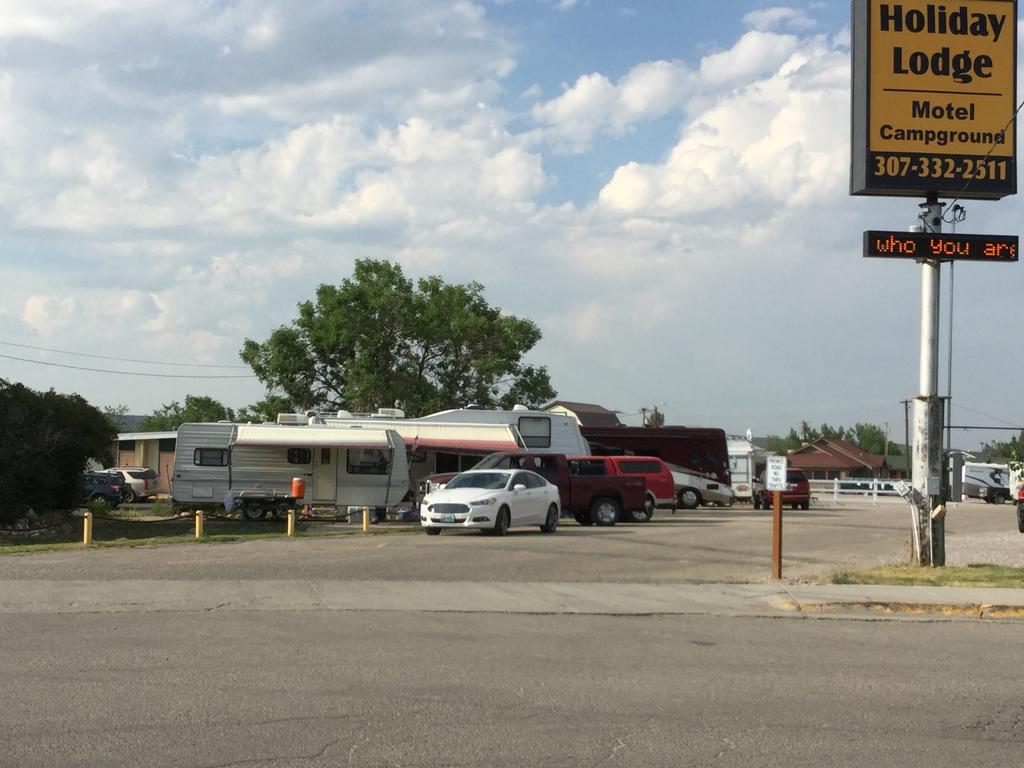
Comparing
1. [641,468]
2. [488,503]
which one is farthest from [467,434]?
[488,503]

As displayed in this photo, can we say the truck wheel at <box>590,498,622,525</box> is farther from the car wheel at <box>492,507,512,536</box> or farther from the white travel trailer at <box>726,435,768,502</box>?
the white travel trailer at <box>726,435,768,502</box>

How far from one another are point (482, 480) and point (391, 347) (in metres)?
36.3

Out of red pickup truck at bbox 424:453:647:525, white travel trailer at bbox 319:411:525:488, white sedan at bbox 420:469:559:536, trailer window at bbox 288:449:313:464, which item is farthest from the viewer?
white travel trailer at bbox 319:411:525:488

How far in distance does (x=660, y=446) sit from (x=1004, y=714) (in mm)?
37509

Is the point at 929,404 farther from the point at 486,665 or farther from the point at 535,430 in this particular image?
the point at 535,430

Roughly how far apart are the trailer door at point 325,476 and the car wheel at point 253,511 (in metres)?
1.57

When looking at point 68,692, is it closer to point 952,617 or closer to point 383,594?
point 383,594

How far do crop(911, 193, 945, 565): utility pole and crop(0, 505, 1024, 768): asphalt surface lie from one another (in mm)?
2181

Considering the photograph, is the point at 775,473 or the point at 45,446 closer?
the point at 775,473

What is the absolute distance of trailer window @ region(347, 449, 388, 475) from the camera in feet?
108

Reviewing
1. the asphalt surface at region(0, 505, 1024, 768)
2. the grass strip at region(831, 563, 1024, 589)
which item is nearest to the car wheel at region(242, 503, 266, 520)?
the asphalt surface at region(0, 505, 1024, 768)

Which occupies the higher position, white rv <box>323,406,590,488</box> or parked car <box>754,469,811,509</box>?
white rv <box>323,406,590,488</box>

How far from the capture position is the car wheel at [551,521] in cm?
2678

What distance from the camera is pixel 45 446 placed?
35.0m
